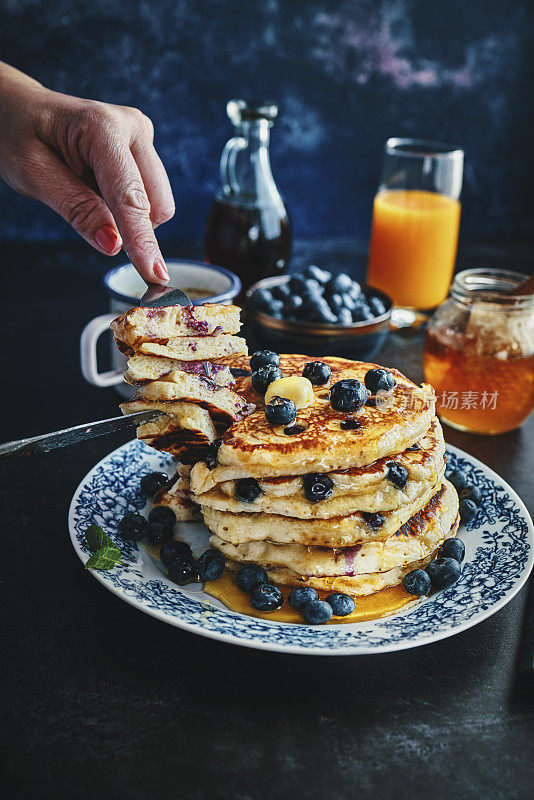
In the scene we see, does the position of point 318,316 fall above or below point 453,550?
above

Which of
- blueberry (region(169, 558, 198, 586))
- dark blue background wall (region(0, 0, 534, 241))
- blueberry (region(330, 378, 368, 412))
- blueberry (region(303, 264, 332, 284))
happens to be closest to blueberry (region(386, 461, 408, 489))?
blueberry (region(330, 378, 368, 412))

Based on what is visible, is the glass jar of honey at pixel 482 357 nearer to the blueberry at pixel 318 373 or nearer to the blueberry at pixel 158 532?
the blueberry at pixel 318 373

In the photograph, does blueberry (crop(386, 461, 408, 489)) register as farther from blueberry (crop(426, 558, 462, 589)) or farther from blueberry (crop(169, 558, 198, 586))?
blueberry (crop(169, 558, 198, 586))

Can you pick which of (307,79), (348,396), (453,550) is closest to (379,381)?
(348,396)

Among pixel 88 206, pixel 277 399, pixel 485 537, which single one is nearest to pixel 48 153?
pixel 88 206

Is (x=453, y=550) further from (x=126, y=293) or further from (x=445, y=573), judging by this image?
(x=126, y=293)

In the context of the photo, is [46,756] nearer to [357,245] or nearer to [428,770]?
[428,770]

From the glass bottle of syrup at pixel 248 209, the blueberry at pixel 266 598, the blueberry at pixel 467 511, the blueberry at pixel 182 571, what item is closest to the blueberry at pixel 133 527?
the blueberry at pixel 182 571
